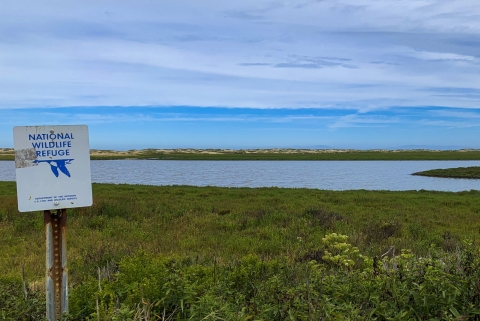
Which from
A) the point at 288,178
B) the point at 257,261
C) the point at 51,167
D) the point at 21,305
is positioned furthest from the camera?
the point at 288,178

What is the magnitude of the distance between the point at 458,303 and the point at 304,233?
8.77 metres

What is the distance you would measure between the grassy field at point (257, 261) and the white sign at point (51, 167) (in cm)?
108

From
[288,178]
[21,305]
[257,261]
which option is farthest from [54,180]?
[288,178]

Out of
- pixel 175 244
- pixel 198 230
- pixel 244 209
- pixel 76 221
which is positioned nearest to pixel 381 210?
pixel 244 209

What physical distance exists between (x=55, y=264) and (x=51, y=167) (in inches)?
38.5

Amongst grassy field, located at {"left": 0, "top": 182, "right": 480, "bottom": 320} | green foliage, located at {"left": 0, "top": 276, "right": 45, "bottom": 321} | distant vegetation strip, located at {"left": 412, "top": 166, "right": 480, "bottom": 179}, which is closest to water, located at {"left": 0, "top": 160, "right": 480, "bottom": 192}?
distant vegetation strip, located at {"left": 412, "top": 166, "right": 480, "bottom": 179}

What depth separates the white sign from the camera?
3506 mm

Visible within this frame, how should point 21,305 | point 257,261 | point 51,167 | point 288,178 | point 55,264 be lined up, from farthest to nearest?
point 288,178 < point 257,261 < point 21,305 < point 55,264 < point 51,167

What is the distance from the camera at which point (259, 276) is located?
5926 mm

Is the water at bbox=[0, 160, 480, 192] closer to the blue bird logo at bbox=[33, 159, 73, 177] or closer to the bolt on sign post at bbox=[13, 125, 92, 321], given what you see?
the bolt on sign post at bbox=[13, 125, 92, 321]

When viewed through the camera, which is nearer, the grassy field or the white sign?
the white sign

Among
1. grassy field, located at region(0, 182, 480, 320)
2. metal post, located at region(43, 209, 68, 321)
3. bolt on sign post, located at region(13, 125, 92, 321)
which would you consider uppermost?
bolt on sign post, located at region(13, 125, 92, 321)

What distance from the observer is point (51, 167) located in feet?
11.8

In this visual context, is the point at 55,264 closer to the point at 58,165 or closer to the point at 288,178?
the point at 58,165
